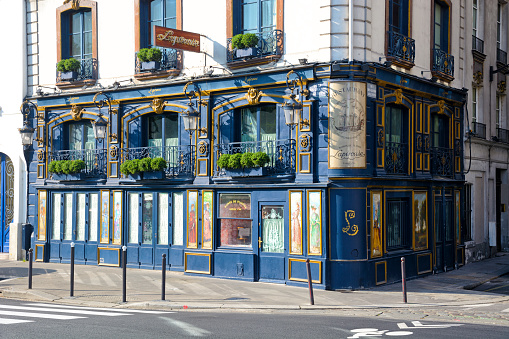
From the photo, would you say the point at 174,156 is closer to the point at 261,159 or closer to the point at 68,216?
the point at 261,159

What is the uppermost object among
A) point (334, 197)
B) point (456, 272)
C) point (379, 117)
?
point (379, 117)

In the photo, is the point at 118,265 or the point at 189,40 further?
the point at 118,265

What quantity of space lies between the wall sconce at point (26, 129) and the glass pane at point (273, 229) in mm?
8659

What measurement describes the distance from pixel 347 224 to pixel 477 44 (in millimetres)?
11721

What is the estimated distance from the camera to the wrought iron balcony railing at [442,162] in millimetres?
20250

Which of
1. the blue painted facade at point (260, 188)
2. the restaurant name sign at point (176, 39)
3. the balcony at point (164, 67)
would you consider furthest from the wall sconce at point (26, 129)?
the restaurant name sign at point (176, 39)

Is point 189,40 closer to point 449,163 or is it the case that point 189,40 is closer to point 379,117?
point 379,117

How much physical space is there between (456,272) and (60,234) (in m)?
12.9

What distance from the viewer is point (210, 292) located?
15.6 metres

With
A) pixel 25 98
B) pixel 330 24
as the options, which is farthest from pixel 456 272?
pixel 25 98

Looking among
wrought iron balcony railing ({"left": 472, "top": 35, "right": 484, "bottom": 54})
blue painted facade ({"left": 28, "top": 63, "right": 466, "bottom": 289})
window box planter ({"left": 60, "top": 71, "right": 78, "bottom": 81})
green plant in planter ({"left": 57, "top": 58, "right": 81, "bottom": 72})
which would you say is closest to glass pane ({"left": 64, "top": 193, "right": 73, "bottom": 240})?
blue painted facade ({"left": 28, "top": 63, "right": 466, "bottom": 289})

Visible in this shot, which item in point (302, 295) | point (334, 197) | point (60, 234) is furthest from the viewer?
point (60, 234)

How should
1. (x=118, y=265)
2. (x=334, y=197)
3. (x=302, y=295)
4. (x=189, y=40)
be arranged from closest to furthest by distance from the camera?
(x=302, y=295)
(x=334, y=197)
(x=189, y=40)
(x=118, y=265)

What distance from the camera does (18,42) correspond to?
2295cm
